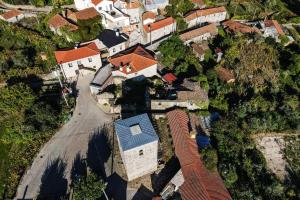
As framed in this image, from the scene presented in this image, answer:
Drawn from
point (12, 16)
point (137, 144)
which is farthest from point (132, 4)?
point (137, 144)

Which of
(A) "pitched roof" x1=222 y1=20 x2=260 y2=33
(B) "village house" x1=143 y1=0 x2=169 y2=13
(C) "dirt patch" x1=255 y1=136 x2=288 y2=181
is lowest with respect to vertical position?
(C) "dirt patch" x1=255 y1=136 x2=288 y2=181

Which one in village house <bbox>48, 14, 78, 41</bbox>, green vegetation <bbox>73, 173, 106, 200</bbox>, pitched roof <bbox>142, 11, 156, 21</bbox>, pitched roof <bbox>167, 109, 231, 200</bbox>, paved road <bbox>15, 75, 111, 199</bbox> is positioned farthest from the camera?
pitched roof <bbox>142, 11, 156, 21</bbox>

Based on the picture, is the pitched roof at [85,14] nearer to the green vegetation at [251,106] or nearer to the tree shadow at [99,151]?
the green vegetation at [251,106]

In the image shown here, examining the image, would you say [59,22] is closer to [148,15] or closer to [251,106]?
[148,15]

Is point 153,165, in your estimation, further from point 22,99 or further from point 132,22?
point 132,22

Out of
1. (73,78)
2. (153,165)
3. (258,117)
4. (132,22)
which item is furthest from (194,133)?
(132,22)

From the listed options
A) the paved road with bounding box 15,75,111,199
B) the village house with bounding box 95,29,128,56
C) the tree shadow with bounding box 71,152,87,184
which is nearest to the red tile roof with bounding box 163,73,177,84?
the paved road with bounding box 15,75,111,199

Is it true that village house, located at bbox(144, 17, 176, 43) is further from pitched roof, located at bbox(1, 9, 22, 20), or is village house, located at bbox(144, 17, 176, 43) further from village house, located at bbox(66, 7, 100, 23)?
pitched roof, located at bbox(1, 9, 22, 20)

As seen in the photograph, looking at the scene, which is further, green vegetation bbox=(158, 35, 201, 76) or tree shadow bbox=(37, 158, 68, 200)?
green vegetation bbox=(158, 35, 201, 76)
